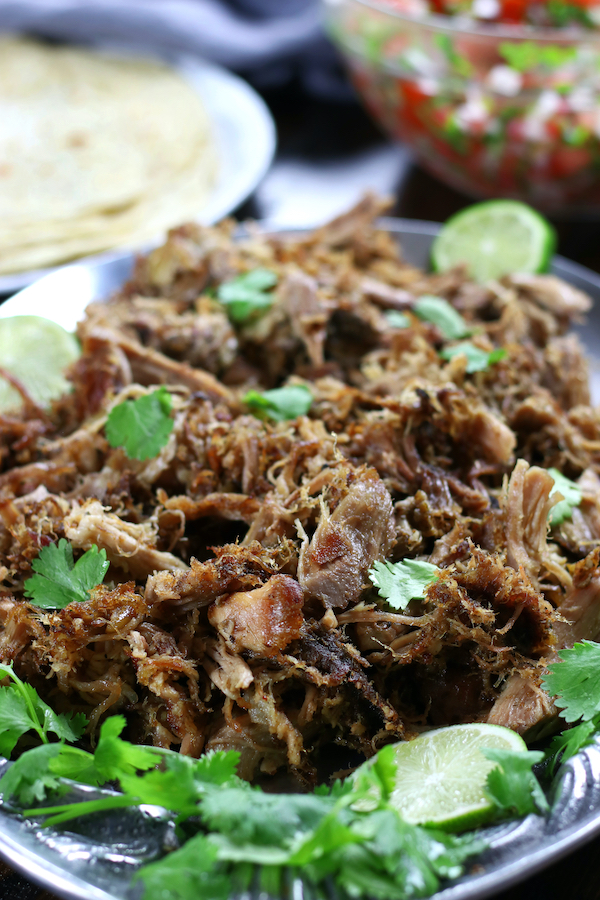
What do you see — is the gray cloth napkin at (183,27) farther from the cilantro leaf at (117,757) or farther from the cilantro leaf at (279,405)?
the cilantro leaf at (117,757)

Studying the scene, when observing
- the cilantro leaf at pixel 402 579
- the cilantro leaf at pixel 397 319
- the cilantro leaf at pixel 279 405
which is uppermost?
the cilantro leaf at pixel 402 579

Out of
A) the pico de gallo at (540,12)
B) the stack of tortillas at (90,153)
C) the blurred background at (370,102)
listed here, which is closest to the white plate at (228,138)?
the stack of tortillas at (90,153)

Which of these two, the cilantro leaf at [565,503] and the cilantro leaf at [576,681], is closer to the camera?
the cilantro leaf at [576,681]

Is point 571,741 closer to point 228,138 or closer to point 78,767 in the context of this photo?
point 78,767

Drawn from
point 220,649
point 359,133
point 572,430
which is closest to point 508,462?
point 572,430

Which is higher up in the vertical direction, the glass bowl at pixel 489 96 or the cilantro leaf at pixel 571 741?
the glass bowl at pixel 489 96

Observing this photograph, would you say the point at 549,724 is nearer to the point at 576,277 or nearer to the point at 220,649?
the point at 220,649

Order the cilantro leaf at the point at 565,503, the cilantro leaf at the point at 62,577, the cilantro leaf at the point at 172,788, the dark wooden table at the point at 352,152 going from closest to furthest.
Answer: the cilantro leaf at the point at 172,788
the cilantro leaf at the point at 62,577
the cilantro leaf at the point at 565,503
the dark wooden table at the point at 352,152

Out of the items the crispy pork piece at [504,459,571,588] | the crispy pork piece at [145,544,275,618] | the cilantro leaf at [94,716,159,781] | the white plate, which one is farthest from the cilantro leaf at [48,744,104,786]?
the white plate
